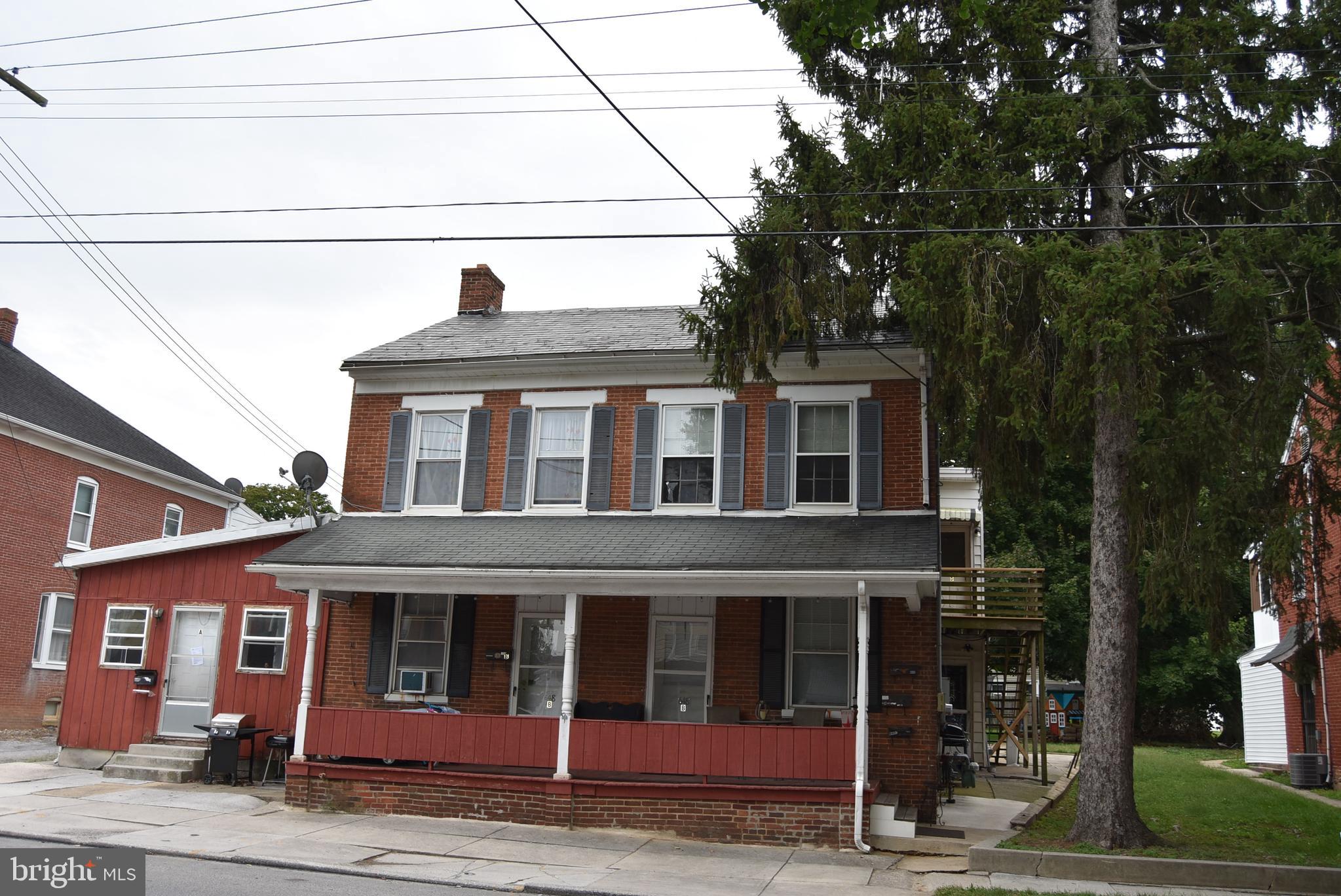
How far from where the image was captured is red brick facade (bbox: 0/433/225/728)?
77.6 ft

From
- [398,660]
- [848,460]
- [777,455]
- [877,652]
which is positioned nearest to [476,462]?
[398,660]

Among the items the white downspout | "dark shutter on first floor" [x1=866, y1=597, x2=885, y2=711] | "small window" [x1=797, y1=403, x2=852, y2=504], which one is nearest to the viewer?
the white downspout

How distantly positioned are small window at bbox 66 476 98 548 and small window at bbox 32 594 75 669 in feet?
4.52

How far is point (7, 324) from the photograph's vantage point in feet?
94.1

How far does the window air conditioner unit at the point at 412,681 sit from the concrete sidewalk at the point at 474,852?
7.51ft

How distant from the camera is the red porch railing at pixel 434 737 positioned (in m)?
13.7

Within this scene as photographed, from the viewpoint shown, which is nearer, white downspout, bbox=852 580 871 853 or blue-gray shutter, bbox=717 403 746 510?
white downspout, bbox=852 580 871 853

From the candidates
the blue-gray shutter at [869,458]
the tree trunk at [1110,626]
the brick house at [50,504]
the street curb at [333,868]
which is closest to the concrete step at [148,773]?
the street curb at [333,868]

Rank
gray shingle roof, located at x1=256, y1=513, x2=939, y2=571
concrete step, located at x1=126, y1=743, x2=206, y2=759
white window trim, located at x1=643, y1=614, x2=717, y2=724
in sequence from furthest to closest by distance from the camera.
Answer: concrete step, located at x1=126, y1=743, x2=206, y2=759, white window trim, located at x1=643, y1=614, x2=717, y2=724, gray shingle roof, located at x1=256, y1=513, x2=939, y2=571

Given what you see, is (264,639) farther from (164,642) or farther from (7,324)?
(7,324)

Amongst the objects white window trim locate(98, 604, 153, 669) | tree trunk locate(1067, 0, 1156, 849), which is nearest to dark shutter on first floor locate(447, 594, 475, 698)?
white window trim locate(98, 604, 153, 669)

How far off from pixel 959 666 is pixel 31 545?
21.3m

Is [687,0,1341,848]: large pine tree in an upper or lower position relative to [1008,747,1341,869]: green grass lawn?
upper

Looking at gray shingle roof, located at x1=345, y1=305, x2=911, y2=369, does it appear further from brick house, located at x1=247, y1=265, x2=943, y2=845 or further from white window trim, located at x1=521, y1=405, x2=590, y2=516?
white window trim, located at x1=521, y1=405, x2=590, y2=516
